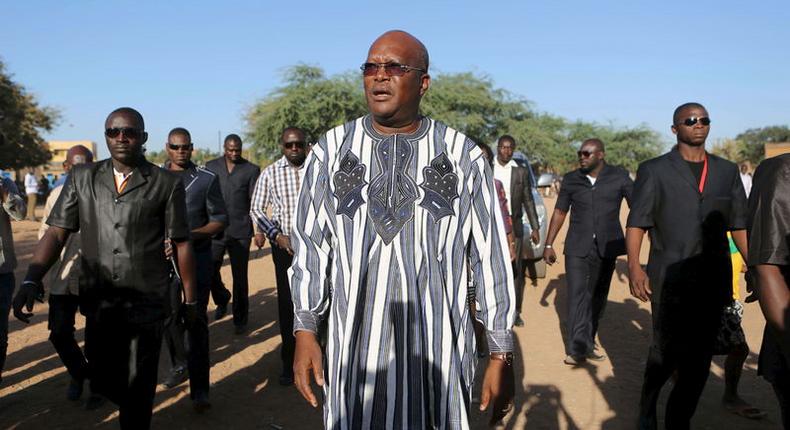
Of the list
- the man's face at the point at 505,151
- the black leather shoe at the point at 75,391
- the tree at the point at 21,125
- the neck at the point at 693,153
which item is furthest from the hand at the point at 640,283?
the tree at the point at 21,125

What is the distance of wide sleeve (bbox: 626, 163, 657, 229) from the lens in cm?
463

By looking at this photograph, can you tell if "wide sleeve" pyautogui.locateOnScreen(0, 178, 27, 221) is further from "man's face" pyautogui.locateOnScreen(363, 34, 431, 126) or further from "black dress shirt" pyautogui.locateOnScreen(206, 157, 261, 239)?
"man's face" pyautogui.locateOnScreen(363, 34, 431, 126)

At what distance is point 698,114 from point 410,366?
323 centimetres

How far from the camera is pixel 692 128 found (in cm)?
468

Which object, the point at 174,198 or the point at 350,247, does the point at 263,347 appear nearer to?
the point at 174,198

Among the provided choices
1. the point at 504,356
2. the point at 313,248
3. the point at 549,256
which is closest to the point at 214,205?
the point at 549,256

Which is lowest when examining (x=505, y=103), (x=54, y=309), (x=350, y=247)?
(x=54, y=309)

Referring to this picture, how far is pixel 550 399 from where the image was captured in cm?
564

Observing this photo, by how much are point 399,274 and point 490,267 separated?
36cm

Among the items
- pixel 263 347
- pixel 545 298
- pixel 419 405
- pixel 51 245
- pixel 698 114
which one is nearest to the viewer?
pixel 419 405

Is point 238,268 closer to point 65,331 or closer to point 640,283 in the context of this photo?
point 65,331

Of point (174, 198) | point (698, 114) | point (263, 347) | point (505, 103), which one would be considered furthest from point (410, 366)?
point (505, 103)

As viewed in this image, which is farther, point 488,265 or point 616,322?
point 616,322

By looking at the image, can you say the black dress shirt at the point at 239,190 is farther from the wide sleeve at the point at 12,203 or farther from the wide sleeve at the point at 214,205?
the wide sleeve at the point at 12,203
